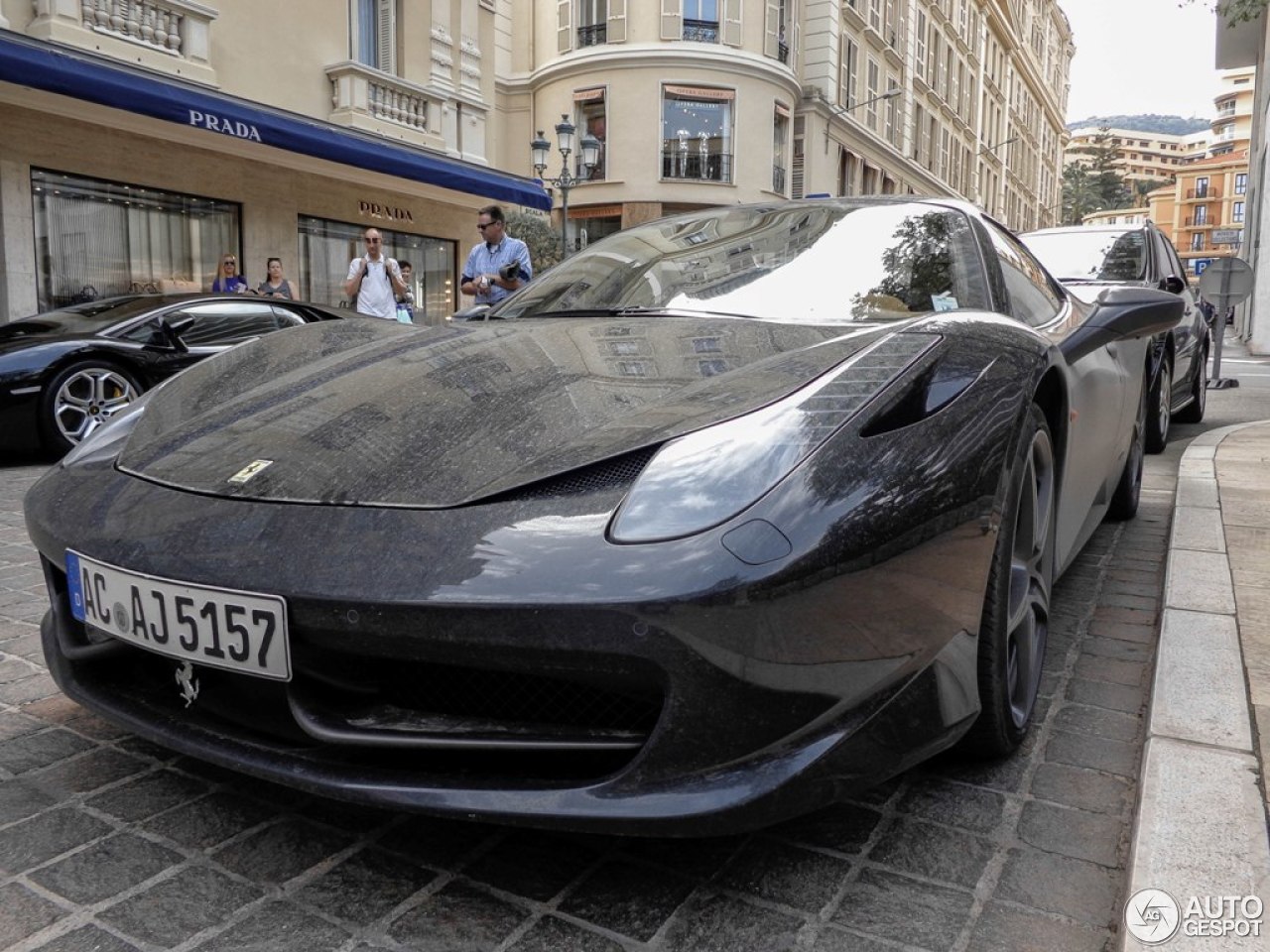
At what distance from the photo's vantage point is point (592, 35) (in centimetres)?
2581

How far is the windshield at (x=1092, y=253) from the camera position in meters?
6.16

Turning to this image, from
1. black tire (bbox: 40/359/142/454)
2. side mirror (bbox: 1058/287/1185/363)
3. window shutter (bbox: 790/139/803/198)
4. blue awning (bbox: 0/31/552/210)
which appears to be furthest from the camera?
window shutter (bbox: 790/139/803/198)

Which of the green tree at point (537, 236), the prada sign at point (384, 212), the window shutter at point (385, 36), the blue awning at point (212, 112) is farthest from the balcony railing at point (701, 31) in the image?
the prada sign at point (384, 212)

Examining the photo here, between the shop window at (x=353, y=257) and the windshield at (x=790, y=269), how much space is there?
32.6 ft

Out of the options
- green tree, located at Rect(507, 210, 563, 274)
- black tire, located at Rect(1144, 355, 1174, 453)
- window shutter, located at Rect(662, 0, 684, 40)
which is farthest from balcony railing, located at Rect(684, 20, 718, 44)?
black tire, located at Rect(1144, 355, 1174, 453)

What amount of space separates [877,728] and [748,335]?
2.95 ft

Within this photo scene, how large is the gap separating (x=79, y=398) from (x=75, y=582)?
5.08 meters

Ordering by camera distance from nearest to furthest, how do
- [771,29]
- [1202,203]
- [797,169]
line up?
[771,29], [797,169], [1202,203]

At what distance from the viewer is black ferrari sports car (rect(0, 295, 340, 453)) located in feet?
19.4

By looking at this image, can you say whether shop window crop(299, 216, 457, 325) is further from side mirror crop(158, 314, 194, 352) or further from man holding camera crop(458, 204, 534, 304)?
side mirror crop(158, 314, 194, 352)

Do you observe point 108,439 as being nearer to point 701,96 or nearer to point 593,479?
point 593,479

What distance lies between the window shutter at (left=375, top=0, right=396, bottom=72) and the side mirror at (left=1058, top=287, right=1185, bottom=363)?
13365 mm

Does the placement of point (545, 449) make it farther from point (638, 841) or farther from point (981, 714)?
point (981, 714)

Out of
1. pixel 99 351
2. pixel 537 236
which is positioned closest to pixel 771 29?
pixel 537 236
